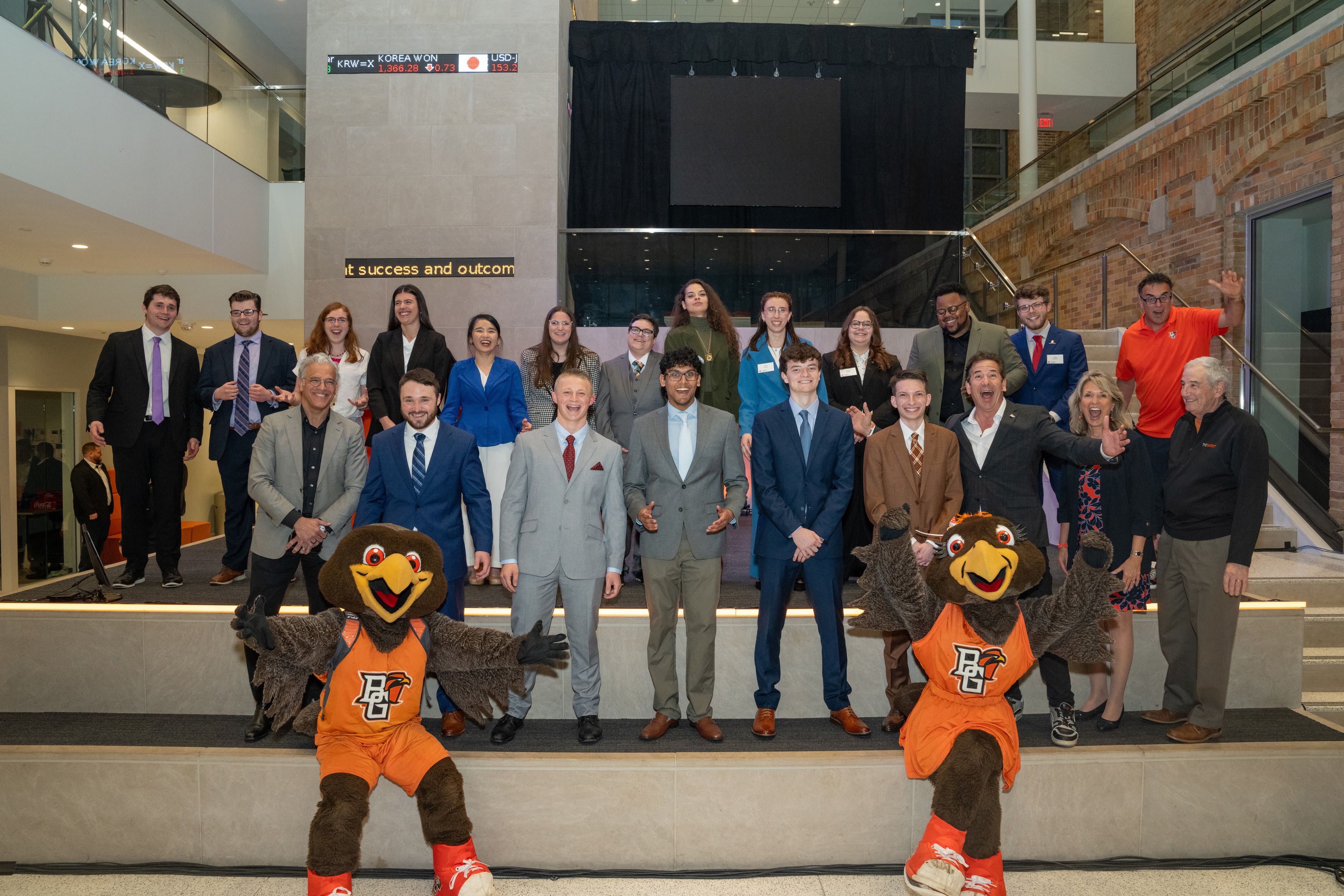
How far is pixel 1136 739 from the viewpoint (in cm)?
360

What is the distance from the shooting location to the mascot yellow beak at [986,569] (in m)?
2.87

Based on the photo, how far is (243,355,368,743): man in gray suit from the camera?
3598mm

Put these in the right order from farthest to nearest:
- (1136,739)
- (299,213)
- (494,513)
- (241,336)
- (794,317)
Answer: (299,213) → (794,317) → (494,513) → (241,336) → (1136,739)

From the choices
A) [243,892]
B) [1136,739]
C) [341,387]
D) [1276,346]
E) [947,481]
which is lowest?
[243,892]

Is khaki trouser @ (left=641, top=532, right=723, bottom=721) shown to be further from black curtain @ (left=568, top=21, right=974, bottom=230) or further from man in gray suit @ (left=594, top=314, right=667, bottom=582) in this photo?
black curtain @ (left=568, top=21, right=974, bottom=230)

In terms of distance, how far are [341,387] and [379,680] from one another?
91.2 inches

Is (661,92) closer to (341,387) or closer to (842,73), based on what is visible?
(842,73)

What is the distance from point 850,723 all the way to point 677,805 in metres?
0.85

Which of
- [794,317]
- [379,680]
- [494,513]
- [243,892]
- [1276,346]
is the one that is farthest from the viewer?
[794,317]

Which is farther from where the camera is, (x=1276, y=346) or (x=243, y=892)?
(x=1276, y=346)

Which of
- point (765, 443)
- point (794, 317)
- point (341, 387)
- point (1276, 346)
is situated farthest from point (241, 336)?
point (1276, 346)

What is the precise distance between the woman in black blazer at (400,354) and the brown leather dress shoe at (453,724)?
5.66 ft

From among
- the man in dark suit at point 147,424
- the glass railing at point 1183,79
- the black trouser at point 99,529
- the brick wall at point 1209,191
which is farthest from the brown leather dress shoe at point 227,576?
the glass railing at point 1183,79

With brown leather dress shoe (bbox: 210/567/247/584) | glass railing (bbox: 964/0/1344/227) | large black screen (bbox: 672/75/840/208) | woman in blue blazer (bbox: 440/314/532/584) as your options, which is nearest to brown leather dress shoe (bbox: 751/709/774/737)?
woman in blue blazer (bbox: 440/314/532/584)
